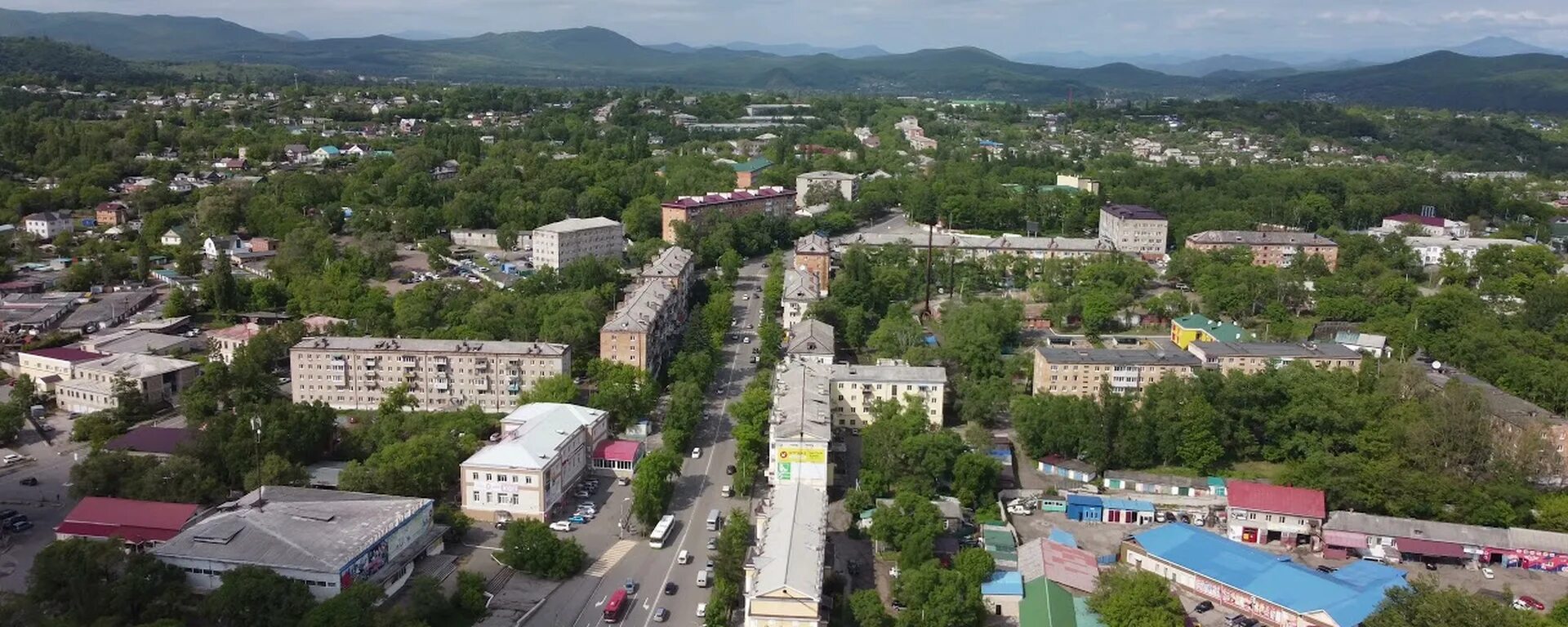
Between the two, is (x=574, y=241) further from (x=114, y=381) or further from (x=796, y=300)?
(x=114, y=381)

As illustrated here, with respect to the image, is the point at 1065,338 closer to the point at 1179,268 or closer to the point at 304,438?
the point at 1179,268

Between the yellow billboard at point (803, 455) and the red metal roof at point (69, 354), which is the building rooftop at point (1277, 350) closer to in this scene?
the yellow billboard at point (803, 455)

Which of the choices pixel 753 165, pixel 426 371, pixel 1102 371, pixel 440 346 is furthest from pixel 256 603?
pixel 753 165

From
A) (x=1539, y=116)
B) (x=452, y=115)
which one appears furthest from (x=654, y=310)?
(x=1539, y=116)

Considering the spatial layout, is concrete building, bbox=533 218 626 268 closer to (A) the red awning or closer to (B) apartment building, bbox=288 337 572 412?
(B) apartment building, bbox=288 337 572 412

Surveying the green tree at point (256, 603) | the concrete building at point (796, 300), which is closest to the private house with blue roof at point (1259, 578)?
the green tree at point (256, 603)

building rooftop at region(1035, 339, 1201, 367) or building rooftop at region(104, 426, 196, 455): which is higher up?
building rooftop at region(1035, 339, 1201, 367)

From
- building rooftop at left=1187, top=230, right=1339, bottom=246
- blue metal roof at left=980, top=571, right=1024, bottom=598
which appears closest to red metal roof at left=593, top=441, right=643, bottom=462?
blue metal roof at left=980, top=571, right=1024, bottom=598
